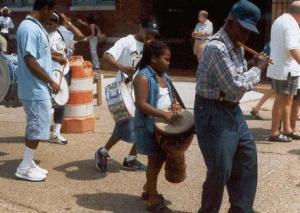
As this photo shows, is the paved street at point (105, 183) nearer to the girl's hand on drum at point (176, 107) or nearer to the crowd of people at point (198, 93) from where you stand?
the crowd of people at point (198, 93)

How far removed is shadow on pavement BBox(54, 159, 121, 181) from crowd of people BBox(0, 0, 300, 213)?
128mm

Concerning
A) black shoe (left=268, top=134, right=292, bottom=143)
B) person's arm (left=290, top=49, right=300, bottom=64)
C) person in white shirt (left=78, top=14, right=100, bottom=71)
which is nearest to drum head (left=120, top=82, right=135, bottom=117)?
person's arm (left=290, top=49, right=300, bottom=64)

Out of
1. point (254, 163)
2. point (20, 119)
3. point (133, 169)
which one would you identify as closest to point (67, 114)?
point (20, 119)

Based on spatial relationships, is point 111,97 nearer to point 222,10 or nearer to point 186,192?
point 186,192

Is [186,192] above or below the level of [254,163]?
below

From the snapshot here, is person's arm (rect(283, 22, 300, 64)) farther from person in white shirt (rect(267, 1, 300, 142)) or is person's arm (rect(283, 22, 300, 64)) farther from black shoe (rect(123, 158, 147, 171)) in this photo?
black shoe (rect(123, 158, 147, 171))

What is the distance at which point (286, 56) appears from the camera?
769 cm

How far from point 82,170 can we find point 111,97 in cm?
104

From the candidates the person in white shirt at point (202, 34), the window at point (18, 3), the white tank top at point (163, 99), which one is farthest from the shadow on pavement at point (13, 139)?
the window at point (18, 3)

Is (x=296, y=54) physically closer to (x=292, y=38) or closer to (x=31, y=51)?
(x=292, y=38)

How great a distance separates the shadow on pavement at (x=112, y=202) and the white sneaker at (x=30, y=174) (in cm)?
64

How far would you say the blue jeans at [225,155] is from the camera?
14.7ft

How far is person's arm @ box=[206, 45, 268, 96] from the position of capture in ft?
14.1

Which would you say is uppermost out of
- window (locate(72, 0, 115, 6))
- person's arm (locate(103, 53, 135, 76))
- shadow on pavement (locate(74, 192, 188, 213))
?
person's arm (locate(103, 53, 135, 76))
